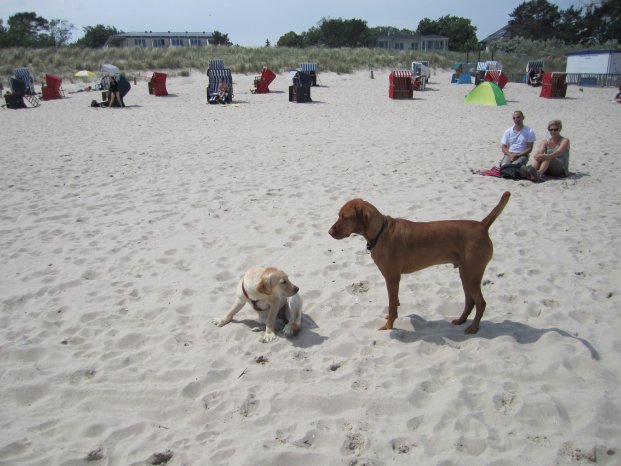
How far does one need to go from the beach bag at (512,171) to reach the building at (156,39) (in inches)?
3577

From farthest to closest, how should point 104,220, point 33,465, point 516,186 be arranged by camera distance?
point 516,186
point 104,220
point 33,465

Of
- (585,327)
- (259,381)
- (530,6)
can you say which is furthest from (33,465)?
(530,6)

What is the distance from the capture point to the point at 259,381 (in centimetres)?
317

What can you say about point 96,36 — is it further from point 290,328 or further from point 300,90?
point 290,328

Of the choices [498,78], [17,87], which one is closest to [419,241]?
[17,87]

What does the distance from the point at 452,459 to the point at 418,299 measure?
1.98 meters

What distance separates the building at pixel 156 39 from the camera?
300 ft

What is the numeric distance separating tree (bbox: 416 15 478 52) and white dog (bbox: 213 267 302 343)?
314 feet

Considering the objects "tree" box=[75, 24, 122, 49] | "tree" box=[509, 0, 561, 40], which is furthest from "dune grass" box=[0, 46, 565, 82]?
"tree" box=[75, 24, 122, 49]

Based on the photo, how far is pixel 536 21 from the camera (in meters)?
77.2

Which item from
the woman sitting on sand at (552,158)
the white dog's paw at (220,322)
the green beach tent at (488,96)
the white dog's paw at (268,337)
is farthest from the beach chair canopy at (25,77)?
the white dog's paw at (268,337)

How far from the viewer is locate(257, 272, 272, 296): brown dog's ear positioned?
11.6ft

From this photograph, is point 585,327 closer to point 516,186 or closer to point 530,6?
point 516,186

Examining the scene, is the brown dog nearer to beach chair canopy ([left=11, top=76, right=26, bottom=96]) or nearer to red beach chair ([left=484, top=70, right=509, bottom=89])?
beach chair canopy ([left=11, top=76, right=26, bottom=96])
